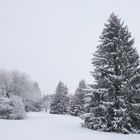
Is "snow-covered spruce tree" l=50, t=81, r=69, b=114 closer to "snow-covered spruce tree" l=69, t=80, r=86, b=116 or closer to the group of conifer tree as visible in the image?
"snow-covered spruce tree" l=69, t=80, r=86, b=116

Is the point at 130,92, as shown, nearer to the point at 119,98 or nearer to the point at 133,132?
the point at 119,98

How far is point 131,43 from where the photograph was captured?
14.9 metres

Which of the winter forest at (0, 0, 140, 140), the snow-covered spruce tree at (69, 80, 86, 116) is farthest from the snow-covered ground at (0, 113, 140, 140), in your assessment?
the snow-covered spruce tree at (69, 80, 86, 116)

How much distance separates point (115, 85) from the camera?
14.2 m

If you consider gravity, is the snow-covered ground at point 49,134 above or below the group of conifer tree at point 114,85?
below

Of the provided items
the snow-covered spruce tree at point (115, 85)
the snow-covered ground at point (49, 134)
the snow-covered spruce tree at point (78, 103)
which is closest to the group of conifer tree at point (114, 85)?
the snow-covered spruce tree at point (115, 85)

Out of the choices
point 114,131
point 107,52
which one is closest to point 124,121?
point 114,131

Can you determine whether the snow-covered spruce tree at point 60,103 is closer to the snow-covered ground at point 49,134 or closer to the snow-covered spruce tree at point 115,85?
the snow-covered spruce tree at point 115,85

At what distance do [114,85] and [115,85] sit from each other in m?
0.07

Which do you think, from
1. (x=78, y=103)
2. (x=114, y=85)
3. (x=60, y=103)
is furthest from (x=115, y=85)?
(x=60, y=103)

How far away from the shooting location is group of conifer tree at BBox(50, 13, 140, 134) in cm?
1334

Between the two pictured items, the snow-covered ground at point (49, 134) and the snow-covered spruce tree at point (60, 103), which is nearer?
the snow-covered ground at point (49, 134)

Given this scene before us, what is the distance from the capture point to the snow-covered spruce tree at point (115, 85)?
13336 millimetres

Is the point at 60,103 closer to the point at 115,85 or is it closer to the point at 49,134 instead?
the point at 115,85
